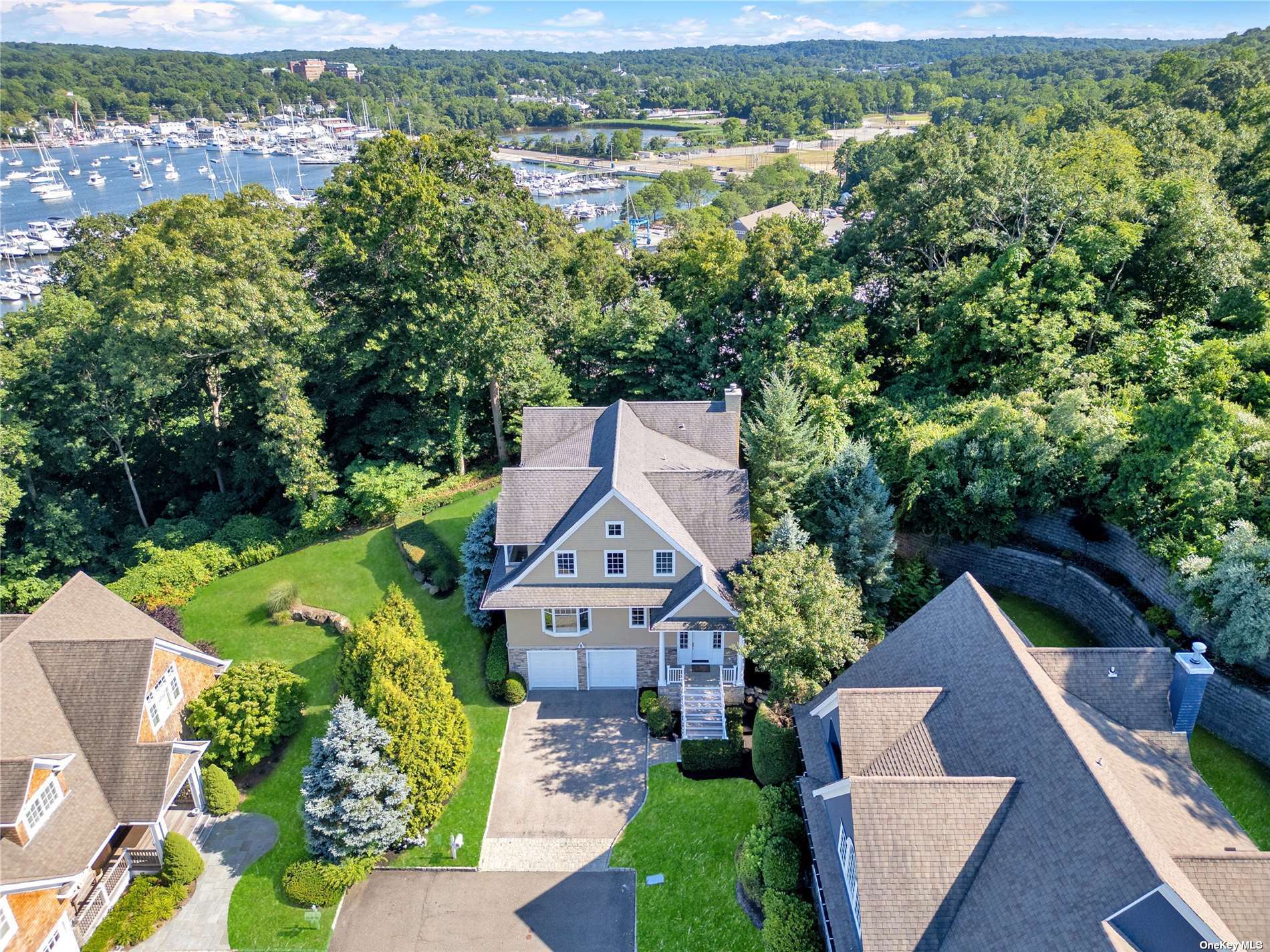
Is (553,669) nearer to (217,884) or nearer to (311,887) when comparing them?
(311,887)

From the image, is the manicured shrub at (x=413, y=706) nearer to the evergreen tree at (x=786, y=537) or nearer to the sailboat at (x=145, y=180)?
the evergreen tree at (x=786, y=537)

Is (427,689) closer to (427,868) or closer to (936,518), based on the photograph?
(427,868)

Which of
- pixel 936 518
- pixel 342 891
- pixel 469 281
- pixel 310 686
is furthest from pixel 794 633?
pixel 469 281

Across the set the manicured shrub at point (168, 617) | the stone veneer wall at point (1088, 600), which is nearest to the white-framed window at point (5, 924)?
the manicured shrub at point (168, 617)

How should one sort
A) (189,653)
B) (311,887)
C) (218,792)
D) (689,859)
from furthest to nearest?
1. (189,653)
2. (218,792)
3. (689,859)
4. (311,887)

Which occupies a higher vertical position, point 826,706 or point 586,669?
point 826,706

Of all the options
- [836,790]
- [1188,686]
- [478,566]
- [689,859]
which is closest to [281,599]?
[478,566]

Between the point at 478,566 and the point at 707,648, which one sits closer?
the point at 707,648
